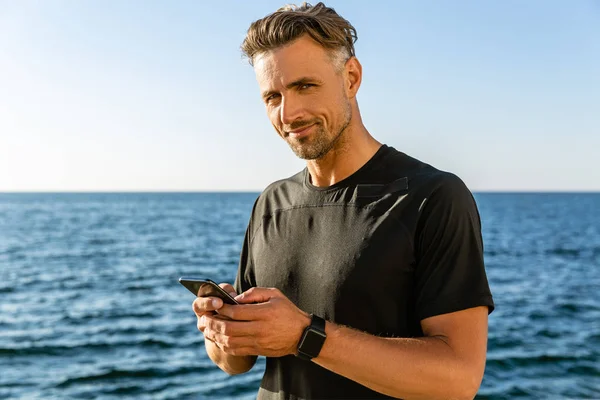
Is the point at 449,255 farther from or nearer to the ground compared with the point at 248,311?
farther from the ground

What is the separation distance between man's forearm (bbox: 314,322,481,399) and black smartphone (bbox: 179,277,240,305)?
1.21 feet

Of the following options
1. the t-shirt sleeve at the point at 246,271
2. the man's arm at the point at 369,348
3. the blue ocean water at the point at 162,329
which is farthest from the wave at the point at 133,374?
the man's arm at the point at 369,348

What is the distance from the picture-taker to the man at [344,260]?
228 centimetres

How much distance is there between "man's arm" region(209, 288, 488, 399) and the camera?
223 centimetres

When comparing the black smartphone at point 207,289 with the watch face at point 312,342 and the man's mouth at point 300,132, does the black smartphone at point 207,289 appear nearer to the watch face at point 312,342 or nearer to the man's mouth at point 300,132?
the watch face at point 312,342

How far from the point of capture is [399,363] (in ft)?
7.45

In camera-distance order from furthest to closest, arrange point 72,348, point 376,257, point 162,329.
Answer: point 162,329
point 72,348
point 376,257

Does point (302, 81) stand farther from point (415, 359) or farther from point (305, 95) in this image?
point (415, 359)

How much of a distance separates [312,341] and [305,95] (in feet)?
3.36

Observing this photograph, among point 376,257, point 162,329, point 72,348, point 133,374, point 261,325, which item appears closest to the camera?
point 261,325

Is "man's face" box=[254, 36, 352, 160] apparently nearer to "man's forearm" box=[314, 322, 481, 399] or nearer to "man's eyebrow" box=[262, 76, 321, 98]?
"man's eyebrow" box=[262, 76, 321, 98]

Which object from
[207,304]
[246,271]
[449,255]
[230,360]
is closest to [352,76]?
[449,255]

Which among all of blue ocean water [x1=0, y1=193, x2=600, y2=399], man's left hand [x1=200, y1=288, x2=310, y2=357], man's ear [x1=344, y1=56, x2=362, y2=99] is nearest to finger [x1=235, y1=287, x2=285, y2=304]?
man's left hand [x1=200, y1=288, x2=310, y2=357]

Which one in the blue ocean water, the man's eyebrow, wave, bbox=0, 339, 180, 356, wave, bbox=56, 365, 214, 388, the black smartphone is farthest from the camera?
wave, bbox=0, 339, 180, 356
